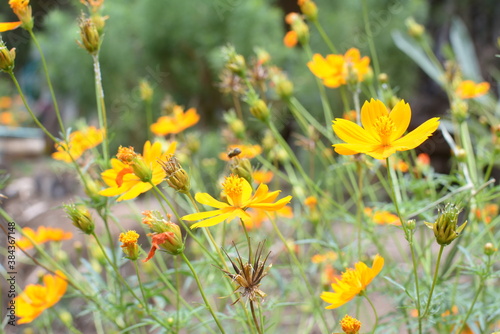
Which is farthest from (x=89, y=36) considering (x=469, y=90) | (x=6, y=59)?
(x=469, y=90)

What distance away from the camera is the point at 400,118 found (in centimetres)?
44

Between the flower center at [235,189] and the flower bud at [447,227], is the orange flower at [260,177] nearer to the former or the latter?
the flower center at [235,189]

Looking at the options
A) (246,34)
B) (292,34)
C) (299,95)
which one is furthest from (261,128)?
(292,34)

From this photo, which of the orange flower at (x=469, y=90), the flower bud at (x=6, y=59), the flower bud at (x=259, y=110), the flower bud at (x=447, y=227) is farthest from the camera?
the orange flower at (x=469, y=90)

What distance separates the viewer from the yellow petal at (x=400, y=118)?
0.43 metres

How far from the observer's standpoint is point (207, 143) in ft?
5.80

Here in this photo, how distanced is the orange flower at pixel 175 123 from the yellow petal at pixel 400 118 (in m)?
0.41

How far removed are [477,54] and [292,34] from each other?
243cm

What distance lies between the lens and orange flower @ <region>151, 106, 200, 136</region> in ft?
2.57

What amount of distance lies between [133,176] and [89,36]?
18 cm

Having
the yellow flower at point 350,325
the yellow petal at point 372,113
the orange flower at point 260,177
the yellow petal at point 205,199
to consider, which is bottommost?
the yellow flower at point 350,325

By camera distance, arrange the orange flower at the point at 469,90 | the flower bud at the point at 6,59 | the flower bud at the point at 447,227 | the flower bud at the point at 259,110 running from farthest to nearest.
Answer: the orange flower at the point at 469,90 < the flower bud at the point at 259,110 < the flower bud at the point at 6,59 < the flower bud at the point at 447,227

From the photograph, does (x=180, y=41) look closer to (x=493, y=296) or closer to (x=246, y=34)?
(x=246, y=34)

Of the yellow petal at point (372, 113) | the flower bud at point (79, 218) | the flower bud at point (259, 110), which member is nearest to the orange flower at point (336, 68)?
the flower bud at point (259, 110)
